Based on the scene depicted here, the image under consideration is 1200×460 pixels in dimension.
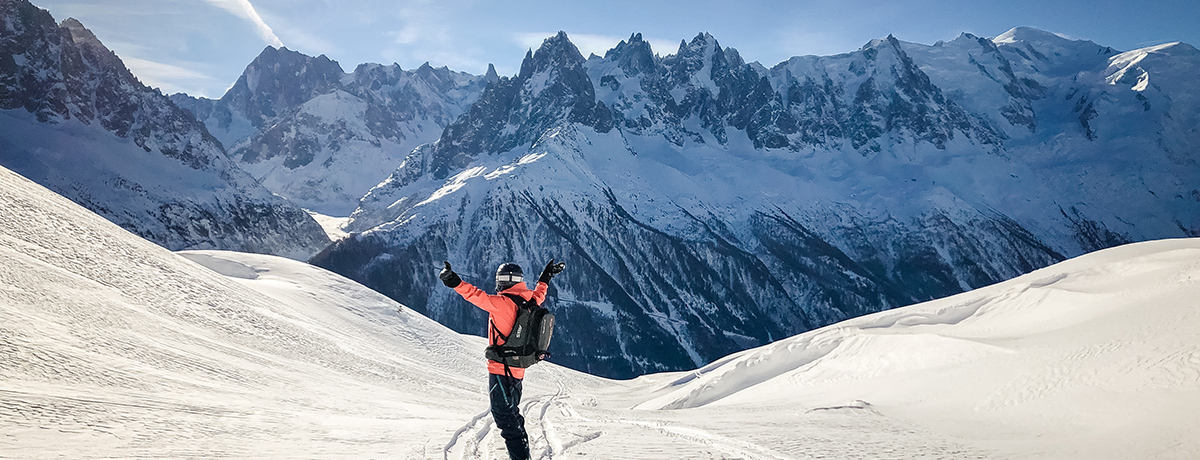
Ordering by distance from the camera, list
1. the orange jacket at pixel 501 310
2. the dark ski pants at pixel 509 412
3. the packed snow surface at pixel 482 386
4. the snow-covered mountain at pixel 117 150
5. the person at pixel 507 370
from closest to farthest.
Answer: the orange jacket at pixel 501 310
the person at pixel 507 370
the dark ski pants at pixel 509 412
the packed snow surface at pixel 482 386
the snow-covered mountain at pixel 117 150

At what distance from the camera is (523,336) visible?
360 inches

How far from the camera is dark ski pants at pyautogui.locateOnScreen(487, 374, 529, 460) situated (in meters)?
9.16

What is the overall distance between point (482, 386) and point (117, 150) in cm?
17808

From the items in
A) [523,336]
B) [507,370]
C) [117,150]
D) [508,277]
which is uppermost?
[117,150]

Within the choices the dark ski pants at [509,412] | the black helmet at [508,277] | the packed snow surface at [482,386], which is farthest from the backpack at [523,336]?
the packed snow surface at [482,386]

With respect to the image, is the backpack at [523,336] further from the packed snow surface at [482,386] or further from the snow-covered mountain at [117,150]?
the snow-covered mountain at [117,150]

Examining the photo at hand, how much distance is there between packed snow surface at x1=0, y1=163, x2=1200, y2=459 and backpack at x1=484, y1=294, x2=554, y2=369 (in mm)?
2504

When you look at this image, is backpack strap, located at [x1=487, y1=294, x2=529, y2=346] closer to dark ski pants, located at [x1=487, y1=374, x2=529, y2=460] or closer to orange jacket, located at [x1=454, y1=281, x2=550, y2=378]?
orange jacket, located at [x1=454, y1=281, x2=550, y2=378]

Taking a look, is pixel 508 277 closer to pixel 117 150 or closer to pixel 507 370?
pixel 507 370

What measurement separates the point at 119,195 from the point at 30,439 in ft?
563

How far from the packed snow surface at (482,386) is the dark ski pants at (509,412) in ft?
5.20

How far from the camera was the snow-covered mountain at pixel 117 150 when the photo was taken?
14138 centimetres

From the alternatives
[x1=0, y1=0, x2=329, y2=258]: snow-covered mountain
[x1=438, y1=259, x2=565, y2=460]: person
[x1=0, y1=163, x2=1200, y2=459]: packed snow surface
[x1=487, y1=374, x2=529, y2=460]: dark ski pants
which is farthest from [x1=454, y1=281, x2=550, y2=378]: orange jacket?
[x1=0, y1=0, x2=329, y2=258]: snow-covered mountain

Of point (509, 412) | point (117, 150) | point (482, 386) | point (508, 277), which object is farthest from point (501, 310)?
point (117, 150)
